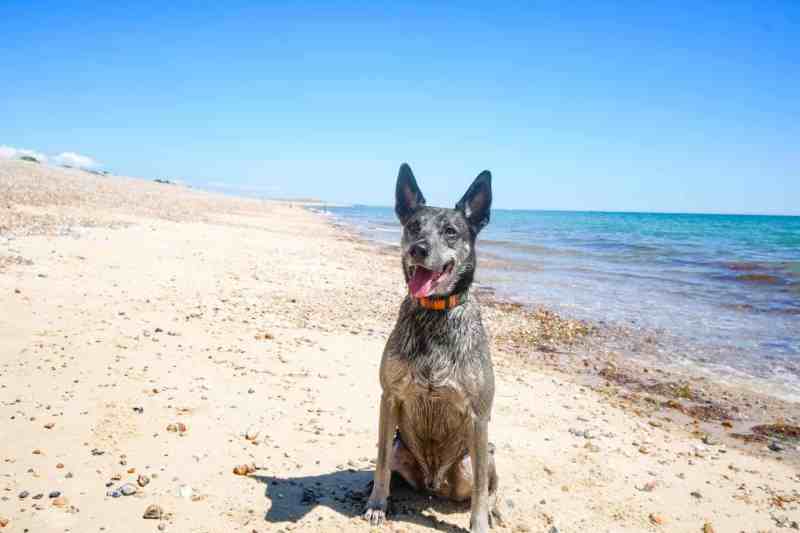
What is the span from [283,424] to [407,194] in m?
3.06

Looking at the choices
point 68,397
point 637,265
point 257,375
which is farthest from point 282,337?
point 637,265

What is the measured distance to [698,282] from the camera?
21156 mm

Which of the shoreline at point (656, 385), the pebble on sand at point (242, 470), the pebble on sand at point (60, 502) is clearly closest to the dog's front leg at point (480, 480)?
the pebble on sand at point (242, 470)

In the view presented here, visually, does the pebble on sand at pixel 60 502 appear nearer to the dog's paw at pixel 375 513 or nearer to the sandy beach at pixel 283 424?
the sandy beach at pixel 283 424

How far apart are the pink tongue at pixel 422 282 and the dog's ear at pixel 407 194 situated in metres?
0.57

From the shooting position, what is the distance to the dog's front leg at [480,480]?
387cm

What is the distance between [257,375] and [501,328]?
6.52 meters

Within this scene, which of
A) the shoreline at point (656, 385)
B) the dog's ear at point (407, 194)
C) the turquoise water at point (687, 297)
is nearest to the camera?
the dog's ear at point (407, 194)

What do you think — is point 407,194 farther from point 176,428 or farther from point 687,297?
point 687,297

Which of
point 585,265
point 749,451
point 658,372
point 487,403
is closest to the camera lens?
point 487,403

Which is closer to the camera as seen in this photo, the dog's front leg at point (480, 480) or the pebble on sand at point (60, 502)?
the pebble on sand at point (60, 502)

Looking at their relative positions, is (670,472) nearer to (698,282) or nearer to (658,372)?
(658,372)

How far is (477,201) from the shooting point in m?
4.14

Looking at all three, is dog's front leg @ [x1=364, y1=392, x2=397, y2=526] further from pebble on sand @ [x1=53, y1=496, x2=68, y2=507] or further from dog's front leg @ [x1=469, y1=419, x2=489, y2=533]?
pebble on sand @ [x1=53, y1=496, x2=68, y2=507]
